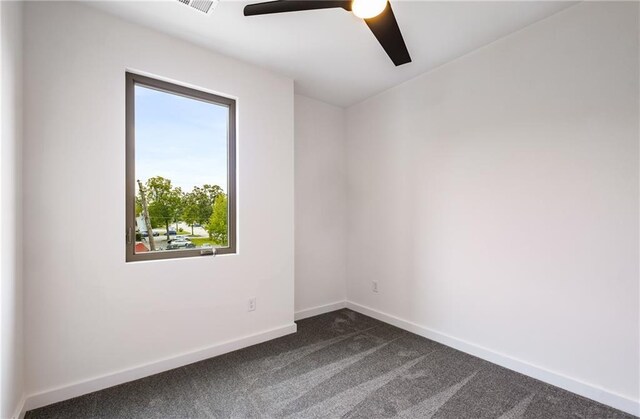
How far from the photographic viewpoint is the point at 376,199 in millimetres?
3400

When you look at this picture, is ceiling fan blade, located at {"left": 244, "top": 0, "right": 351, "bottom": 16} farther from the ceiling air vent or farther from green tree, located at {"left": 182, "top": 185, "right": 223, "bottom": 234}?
green tree, located at {"left": 182, "top": 185, "right": 223, "bottom": 234}

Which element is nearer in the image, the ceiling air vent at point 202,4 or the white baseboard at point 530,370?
the white baseboard at point 530,370

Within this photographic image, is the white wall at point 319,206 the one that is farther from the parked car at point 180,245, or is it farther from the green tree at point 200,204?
the parked car at point 180,245

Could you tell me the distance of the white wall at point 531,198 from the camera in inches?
71.3

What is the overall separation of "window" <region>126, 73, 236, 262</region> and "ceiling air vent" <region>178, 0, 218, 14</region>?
65cm

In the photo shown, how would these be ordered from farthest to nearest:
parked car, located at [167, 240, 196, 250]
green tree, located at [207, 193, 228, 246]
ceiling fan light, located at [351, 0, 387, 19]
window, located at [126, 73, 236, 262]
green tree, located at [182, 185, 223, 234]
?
green tree, located at [207, 193, 228, 246]
green tree, located at [182, 185, 223, 234]
parked car, located at [167, 240, 196, 250]
window, located at [126, 73, 236, 262]
ceiling fan light, located at [351, 0, 387, 19]

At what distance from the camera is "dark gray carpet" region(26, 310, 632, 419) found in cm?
178

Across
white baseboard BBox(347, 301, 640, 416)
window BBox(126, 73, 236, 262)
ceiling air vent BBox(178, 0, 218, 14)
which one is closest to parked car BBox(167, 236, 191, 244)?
window BBox(126, 73, 236, 262)

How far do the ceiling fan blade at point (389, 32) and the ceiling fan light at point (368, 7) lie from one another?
0.04 m

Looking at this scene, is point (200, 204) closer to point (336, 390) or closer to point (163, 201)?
point (163, 201)

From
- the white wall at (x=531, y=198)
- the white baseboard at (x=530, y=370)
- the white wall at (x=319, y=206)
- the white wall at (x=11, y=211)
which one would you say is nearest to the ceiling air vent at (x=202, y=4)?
the white wall at (x=11, y=211)

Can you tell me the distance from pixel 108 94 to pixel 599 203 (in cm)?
330

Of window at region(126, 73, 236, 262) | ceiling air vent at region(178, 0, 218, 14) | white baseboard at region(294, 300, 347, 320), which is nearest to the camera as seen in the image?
ceiling air vent at region(178, 0, 218, 14)

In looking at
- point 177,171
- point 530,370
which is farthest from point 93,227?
point 530,370
